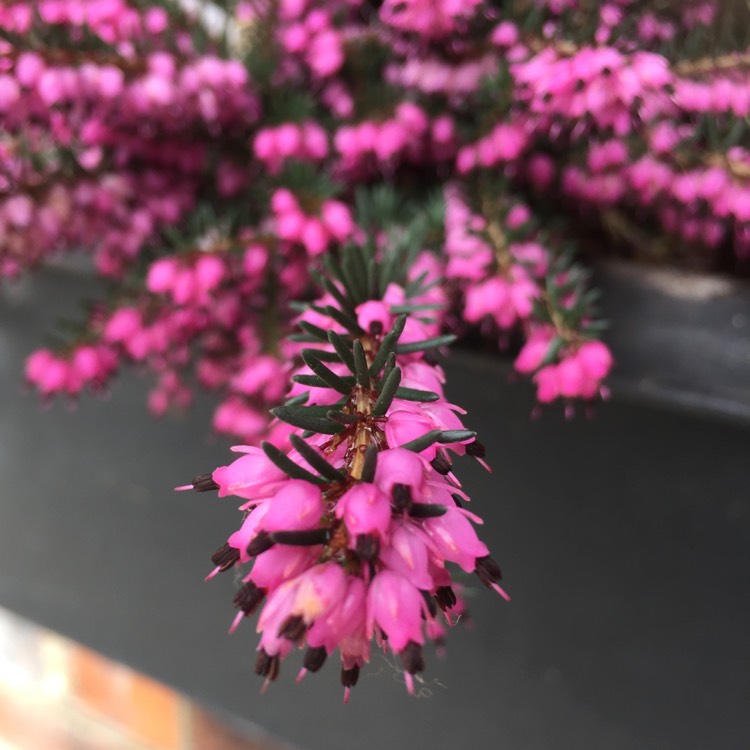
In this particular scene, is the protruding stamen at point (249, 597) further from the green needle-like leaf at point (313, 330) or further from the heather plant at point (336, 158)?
the heather plant at point (336, 158)

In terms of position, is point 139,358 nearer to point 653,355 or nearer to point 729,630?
point 653,355

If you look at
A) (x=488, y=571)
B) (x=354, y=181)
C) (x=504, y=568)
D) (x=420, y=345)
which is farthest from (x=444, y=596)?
(x=354, y=181)

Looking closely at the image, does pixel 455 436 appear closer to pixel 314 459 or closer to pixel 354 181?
pixel 314 459

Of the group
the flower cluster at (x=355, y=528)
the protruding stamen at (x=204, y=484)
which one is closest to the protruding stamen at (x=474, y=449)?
the flower cluster at (x=355, y=528)

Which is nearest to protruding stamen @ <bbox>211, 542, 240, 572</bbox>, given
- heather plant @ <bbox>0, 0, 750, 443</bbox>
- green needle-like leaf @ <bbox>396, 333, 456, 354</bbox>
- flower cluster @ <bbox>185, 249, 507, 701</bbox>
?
flower cluster @ <bbox>185, 249, 507, 701</bbox>

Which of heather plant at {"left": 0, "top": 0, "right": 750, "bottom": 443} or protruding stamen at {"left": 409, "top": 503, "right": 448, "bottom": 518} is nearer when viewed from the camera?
protruding stamen at {"left": 409, "top": 503, "right": 448, "bottom": 518}

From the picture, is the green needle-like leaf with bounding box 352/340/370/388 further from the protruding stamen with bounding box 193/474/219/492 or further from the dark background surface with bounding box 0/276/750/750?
the dark background surface with bounding box 0/276/750/750
